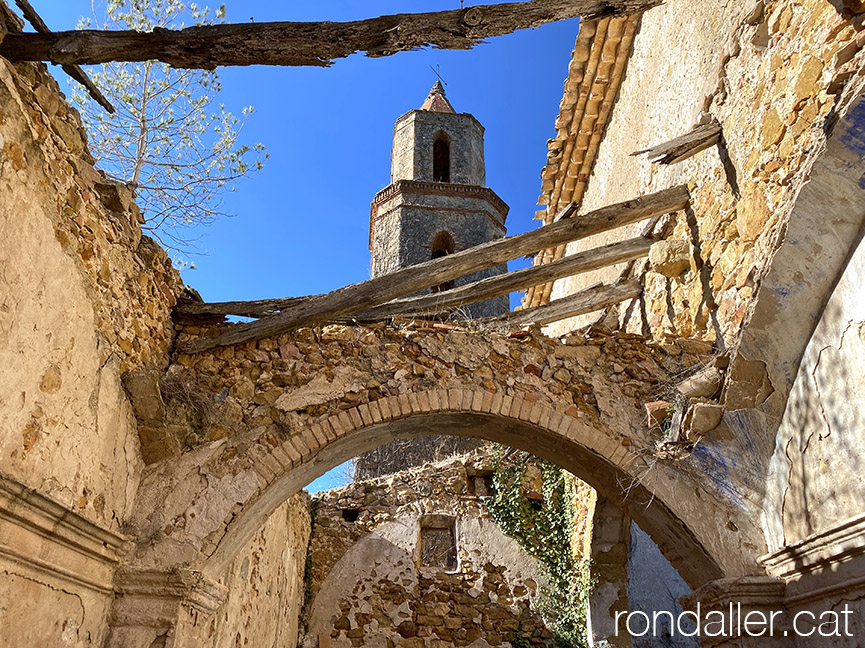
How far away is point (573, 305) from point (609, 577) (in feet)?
9.71

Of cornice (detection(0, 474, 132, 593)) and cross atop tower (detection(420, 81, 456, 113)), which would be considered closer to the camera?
cornice (detection(0, 474, 132, 593))

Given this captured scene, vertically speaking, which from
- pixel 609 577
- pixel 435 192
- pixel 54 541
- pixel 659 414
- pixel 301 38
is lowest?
pixel 54 541

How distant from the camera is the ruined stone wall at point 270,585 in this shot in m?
5.04

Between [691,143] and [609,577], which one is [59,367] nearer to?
[691,143]

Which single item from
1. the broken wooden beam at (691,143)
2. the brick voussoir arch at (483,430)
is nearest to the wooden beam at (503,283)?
the brick voussoir arch at (483,430)

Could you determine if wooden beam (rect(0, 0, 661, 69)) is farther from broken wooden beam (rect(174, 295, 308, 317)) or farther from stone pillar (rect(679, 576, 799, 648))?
stone pillar (rect(679, 576, 799, 648))

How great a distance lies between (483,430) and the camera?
463 cm

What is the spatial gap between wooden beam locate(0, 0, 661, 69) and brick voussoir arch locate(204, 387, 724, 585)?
7.01ft

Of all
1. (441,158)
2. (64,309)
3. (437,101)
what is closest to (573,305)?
Answer: (64,309)

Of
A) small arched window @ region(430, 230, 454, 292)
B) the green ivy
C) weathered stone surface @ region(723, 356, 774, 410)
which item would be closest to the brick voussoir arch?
weathered stone surface @ region(723, 356, 774, 410)

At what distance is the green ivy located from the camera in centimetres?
721

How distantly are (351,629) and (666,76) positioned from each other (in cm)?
665

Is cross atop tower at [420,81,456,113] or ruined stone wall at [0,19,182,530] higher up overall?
cross atop tower at [420,81,456,113]

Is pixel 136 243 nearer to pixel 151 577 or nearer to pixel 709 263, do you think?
pixel 151 577
